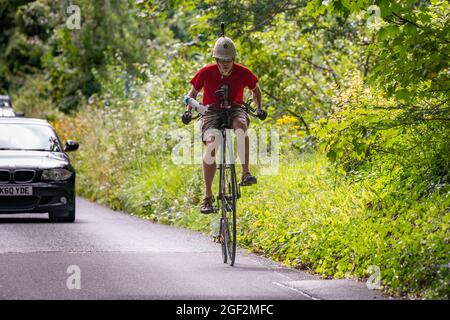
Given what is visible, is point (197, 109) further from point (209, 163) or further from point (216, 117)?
point (209, 163)

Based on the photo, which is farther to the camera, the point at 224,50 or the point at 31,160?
the point at 31,160

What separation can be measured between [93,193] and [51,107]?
1462 cm

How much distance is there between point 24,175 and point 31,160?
330 millimetres

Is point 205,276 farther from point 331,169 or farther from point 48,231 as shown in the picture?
point 48,231

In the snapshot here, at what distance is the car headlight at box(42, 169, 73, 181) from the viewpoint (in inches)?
655

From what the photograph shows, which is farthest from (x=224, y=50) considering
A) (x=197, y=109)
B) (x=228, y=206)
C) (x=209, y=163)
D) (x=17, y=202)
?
(x=17, y=202)

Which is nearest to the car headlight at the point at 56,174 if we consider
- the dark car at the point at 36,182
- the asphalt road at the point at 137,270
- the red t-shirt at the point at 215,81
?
the dark car at the point at 36,182

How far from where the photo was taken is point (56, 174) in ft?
55.0

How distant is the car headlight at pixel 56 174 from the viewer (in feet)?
54.6

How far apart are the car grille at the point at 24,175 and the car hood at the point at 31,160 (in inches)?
3.0

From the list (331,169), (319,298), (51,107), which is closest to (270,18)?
A: (331,169)

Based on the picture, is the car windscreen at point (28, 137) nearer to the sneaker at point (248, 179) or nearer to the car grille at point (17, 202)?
the car grille at point (17, 202)
